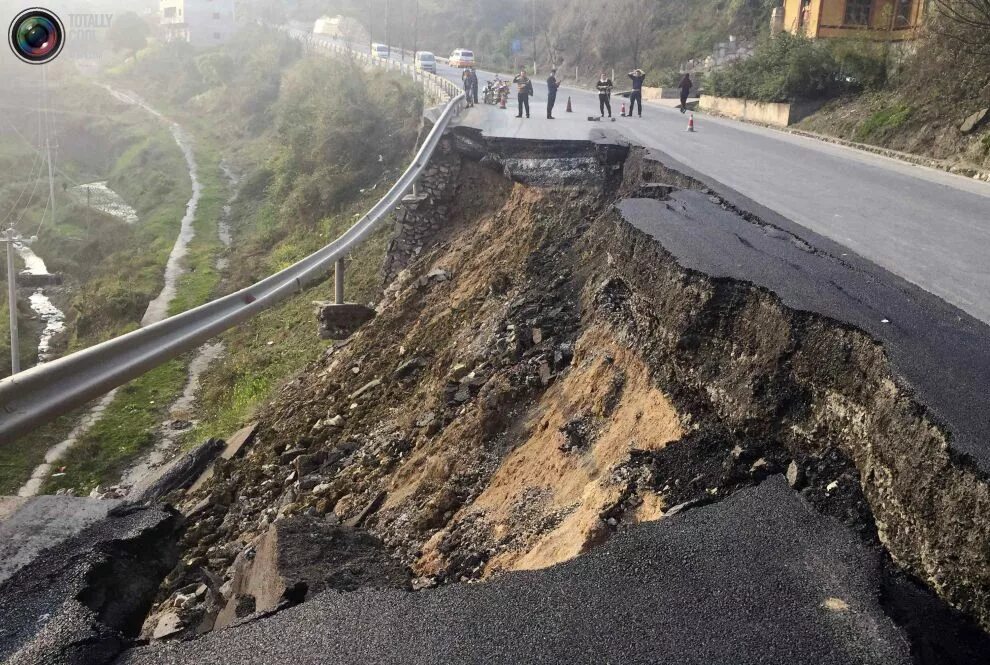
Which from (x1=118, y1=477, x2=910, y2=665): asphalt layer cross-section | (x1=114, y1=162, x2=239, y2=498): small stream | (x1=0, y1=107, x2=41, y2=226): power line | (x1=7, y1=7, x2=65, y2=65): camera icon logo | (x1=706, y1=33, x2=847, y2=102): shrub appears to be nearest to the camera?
(x1=118, y1=477, x2=910, y2=665): asphalt layer cross-section

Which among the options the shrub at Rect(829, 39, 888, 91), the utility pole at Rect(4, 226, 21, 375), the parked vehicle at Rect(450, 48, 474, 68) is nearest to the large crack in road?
the utility pole at Rect(4, 226, 21, 375)

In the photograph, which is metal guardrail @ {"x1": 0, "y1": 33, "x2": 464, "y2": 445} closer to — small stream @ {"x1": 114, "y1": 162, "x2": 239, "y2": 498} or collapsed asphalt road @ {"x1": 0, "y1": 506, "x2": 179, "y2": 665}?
collapsed asphalt road @ {"x1": 0, "y1": 506, "x2": 179, "y2": 665}

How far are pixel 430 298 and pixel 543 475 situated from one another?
8.58 metres

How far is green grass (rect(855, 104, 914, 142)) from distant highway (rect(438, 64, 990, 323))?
1.09 metres

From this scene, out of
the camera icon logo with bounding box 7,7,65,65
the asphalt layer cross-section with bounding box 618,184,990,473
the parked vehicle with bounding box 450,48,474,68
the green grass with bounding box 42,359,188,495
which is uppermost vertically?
the parked vehicle with bounding box 450,48,474,68

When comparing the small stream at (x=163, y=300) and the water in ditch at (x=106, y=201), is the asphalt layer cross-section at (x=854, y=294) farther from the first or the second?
the water in ditch at (x=106, y=201)

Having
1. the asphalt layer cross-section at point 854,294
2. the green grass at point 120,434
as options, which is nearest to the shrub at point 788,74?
the asphalt layer cross-section at point 854,294

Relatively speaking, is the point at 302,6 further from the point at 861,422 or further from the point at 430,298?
the point at 861,422

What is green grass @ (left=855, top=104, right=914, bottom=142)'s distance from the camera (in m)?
20.8

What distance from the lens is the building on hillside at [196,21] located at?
75.4m

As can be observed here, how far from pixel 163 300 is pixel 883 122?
20612 millimetres

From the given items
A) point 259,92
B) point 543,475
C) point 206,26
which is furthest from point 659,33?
point 543,475

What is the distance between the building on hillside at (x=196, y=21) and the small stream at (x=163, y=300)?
20.4 m

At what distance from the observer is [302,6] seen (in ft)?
333
